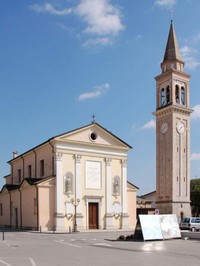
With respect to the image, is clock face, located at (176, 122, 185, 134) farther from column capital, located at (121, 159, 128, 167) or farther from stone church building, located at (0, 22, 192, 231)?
column capital, located at (121, 159, 128, 167)

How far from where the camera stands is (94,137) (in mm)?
43562

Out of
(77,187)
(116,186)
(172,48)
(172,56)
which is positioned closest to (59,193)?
(77,187)

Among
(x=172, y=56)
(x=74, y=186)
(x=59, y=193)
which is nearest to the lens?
(x=59, y=193)

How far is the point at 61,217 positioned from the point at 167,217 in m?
15.7

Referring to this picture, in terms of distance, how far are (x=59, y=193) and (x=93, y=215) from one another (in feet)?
15.7

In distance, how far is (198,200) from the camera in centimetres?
6862

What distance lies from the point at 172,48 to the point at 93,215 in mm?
29368

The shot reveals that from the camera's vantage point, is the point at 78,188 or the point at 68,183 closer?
the point at 68,183

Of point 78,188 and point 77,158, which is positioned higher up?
point 77,158

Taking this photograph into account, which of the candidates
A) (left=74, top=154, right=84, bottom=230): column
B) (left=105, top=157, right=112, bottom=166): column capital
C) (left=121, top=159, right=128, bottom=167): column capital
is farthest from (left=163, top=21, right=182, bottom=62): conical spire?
(left=74, top=154, right=84, bottom=230): column

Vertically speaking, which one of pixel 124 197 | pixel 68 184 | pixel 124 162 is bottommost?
pixel 124 197

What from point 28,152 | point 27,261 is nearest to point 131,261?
point 27,261

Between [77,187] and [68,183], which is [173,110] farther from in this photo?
[68,183]

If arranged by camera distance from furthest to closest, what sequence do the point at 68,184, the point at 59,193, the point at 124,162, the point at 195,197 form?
the point at 195,197 → the point at 124,162 → the point at 68,184 → the point at 59,193
